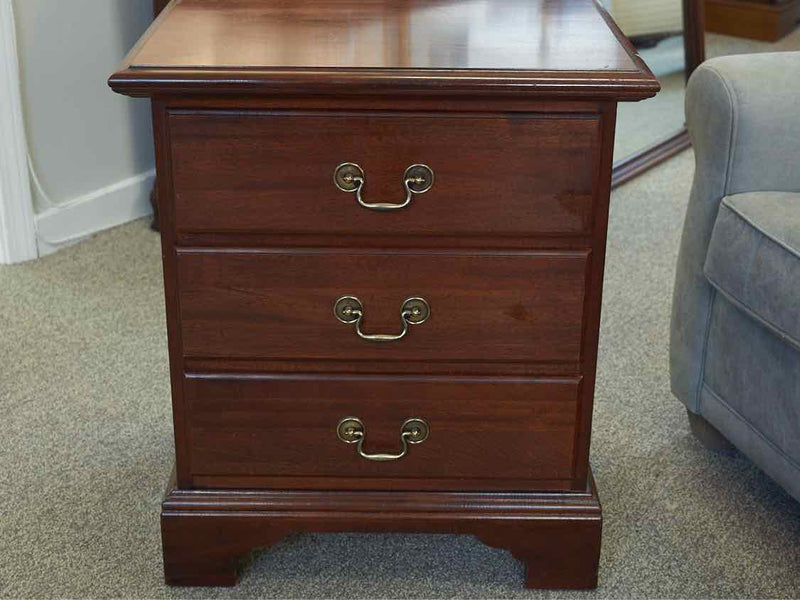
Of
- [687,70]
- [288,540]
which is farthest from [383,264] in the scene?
[687,70]

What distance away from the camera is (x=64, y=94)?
2645 mm

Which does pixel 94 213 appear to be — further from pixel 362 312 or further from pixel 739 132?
pixel 739 132

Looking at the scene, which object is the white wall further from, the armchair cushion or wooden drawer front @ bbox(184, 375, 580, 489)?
the armchair cushion

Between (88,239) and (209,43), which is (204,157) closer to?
(209,43)

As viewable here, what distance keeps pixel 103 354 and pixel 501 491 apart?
98cm

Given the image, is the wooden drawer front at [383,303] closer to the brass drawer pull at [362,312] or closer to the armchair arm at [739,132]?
the brass drawer pull at [362,312]

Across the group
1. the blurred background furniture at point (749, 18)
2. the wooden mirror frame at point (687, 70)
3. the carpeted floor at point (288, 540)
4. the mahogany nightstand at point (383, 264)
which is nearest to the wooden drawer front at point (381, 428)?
the mahogany nightstand at point (383, 264)

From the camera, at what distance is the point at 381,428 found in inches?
62.7

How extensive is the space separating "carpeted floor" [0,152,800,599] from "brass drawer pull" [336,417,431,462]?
221mm

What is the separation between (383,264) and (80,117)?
1.45m

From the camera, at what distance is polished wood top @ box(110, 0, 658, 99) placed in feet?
4.51

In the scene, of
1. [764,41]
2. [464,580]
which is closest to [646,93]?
[464,580]

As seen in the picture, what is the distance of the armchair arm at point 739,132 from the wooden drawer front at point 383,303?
1.33ft

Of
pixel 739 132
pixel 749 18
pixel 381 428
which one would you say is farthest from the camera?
pixel 749 18
